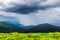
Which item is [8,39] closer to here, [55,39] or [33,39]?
[33,39]

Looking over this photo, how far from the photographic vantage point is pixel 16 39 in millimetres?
26422

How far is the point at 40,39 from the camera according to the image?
84.7ft

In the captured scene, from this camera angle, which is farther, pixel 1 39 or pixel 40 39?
pixel 1 39

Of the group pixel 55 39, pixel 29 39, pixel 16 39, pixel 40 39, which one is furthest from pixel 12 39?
pixel 55 39

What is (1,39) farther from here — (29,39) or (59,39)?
(59,39)

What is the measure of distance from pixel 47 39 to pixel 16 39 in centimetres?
449

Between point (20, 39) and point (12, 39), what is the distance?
1247mm

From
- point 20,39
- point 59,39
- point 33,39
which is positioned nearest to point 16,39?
point 20,39

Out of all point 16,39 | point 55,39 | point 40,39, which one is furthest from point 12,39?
Result: point 55,39

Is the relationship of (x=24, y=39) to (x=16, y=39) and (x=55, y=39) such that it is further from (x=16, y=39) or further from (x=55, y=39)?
(x=55, y=39)

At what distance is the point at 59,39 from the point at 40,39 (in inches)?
112

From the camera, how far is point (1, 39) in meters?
27.6

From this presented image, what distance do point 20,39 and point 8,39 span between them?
2.00 metres

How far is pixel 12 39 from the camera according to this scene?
26.8 meters
